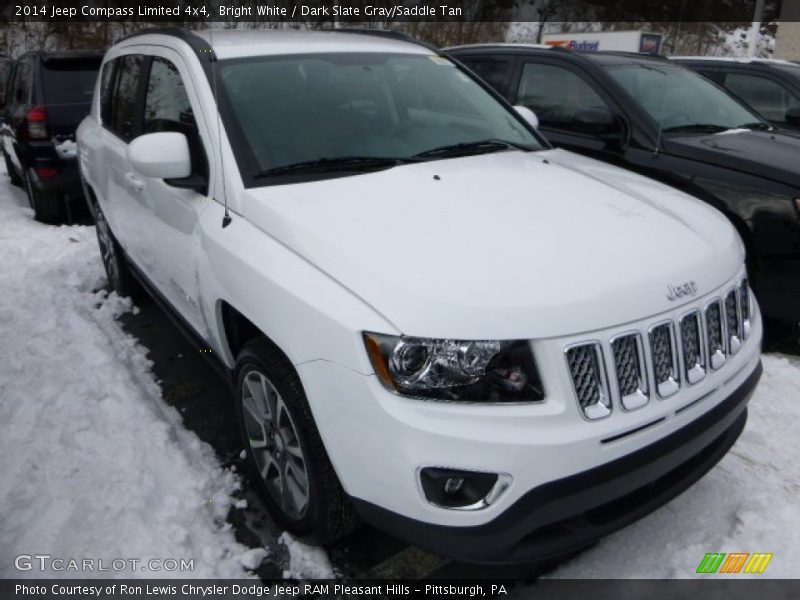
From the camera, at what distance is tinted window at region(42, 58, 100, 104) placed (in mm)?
6867

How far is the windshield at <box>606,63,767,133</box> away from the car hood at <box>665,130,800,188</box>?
0.23 metres

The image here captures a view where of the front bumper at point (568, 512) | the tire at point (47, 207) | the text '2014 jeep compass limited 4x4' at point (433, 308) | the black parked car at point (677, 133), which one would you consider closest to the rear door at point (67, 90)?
the tire at point (47, 207)

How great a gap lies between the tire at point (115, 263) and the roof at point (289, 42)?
1.50 metres

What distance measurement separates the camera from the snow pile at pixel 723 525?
234 cm

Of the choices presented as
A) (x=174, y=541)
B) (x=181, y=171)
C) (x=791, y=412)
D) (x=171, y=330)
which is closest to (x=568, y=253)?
(x=181, y=171)

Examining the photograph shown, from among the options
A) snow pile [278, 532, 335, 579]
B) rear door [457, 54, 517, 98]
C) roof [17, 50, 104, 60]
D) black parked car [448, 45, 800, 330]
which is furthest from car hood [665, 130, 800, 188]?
roof [17, 50, 104, 60]

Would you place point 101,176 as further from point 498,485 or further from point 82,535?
point 498,485

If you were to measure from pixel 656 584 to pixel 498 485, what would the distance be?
2.91 feet

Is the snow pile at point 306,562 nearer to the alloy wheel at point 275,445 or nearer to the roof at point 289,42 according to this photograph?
the alloy wheel at point 275,445

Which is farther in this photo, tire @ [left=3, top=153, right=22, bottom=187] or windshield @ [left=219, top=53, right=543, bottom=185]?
tire @ [left=3, top=153, right=22, bottom=187]

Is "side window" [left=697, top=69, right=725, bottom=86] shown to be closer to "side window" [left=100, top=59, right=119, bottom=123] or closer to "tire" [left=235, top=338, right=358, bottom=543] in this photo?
"side window" [left=100, top=59, right=119, bottom=123]

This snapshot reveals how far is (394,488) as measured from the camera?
1.87m

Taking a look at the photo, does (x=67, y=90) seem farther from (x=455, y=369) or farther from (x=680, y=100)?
(x=455, y=369)

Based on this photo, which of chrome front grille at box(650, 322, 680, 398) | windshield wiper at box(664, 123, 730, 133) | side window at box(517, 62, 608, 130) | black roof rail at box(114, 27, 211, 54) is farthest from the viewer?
side window at box(517, 62, 608, 130)
